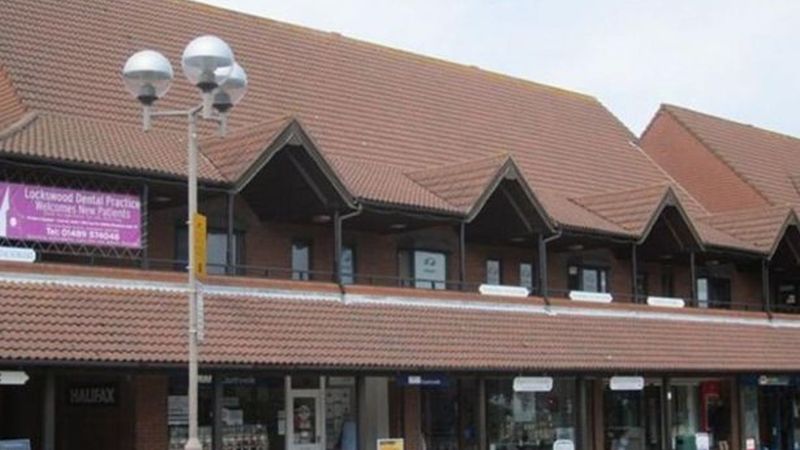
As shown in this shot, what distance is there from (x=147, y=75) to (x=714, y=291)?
25.2m

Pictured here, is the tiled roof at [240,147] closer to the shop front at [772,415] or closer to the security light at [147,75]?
the security light at [147,75]

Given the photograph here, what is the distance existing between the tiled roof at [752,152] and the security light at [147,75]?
27998 millimetres

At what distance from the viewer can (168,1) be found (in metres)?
30.2

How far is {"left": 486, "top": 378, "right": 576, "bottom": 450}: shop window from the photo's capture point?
29547 mm

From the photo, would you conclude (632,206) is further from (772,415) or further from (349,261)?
(772,415)

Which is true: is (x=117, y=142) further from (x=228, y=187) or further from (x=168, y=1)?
(x=168, y=1)

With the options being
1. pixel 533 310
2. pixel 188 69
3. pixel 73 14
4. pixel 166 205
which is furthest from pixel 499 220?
pixel 188 69

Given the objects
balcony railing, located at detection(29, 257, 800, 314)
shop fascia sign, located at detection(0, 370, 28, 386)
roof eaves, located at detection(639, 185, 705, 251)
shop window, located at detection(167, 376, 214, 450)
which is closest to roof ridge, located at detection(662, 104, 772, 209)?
balcony railing, located at detection(29, 257, 800, 314)

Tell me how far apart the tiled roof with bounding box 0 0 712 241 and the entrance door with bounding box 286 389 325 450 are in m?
4.20

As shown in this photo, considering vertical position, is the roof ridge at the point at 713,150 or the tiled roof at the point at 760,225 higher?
the roof ridge at the point at 713,150

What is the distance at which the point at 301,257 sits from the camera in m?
27.2

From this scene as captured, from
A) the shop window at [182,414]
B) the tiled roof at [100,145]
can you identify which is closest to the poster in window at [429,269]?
the shop window at [182,414]

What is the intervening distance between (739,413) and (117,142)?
19.3 meters

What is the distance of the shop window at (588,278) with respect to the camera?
108ft
